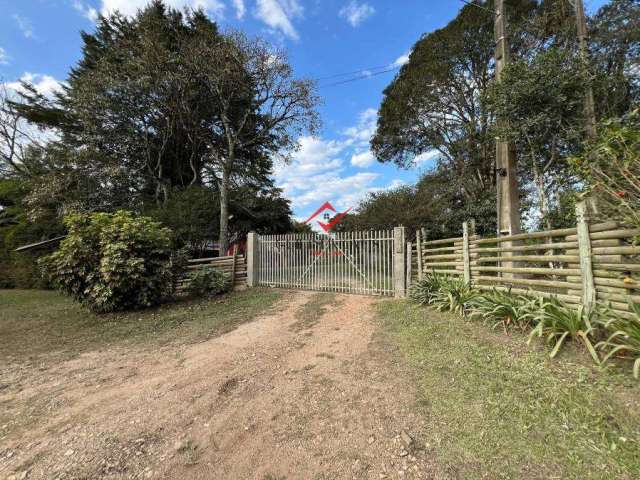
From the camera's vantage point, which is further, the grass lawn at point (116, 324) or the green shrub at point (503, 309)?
the grass lawn at point (116, 324)

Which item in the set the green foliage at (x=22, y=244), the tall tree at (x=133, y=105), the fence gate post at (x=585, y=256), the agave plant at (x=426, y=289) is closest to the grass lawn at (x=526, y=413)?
the fence gate post at (x=585, y=256)

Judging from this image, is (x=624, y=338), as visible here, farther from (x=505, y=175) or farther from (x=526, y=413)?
(x=505, y=175)

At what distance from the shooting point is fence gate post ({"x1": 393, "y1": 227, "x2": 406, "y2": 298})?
652cm

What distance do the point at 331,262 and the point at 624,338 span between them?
19.2 feet

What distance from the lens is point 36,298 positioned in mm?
9539

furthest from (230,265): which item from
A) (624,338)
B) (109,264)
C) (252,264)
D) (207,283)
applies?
(624,338)

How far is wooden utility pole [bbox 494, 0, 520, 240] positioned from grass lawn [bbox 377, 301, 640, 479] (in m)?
3.19

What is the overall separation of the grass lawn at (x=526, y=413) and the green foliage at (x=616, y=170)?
140 centimetres

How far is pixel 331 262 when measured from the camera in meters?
7.86

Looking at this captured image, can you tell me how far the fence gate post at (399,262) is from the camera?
652 centimetres

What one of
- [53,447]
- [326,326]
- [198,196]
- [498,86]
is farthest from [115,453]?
[198,196]

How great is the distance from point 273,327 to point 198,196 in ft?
30.7

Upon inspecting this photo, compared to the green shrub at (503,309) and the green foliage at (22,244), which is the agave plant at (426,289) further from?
the green foliage at (22,244)

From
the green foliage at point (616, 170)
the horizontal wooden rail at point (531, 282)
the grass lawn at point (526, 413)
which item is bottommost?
the grass lawn at point (526, 413)
